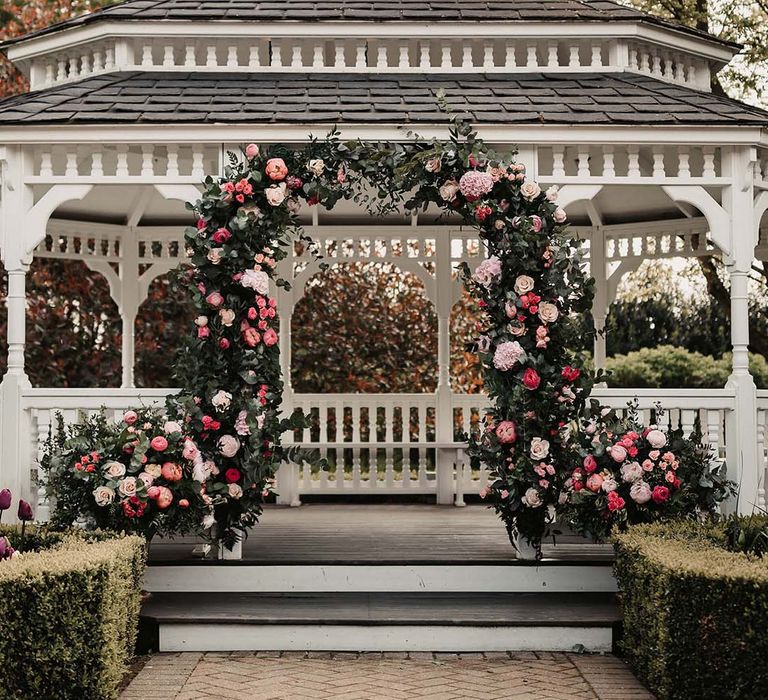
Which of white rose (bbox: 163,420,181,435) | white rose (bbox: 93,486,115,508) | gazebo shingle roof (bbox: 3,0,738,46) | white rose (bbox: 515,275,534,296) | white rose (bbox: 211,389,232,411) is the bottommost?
white rose (bbox: 93,486,115,508)

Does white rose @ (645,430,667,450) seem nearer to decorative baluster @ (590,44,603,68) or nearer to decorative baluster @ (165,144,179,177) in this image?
decorative baluster @ (590,44,603,68)

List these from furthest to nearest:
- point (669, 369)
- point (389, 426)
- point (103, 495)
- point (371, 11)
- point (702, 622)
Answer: point (669, 369)
point (389, 426)
point (371, 11)
point (103, 495)
point (702, 622)

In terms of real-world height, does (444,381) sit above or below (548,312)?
below

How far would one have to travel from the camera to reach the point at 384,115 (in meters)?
7.62

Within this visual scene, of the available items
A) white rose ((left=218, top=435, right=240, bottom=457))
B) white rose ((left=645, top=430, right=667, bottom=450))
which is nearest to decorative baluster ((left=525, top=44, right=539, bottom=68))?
white rose ((left=645, top=430, right=667, bottom=450))

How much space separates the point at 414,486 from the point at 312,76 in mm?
4694

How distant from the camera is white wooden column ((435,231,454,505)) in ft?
36.5

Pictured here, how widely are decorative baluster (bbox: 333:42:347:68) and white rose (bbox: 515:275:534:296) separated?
10.4 feet

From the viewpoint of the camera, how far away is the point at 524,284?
279 inches

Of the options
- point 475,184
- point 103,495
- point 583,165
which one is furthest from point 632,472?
point 103,495

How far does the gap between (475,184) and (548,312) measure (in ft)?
3.35

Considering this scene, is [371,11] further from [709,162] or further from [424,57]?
[709,162]

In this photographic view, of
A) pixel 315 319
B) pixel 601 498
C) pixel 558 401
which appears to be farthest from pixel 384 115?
pixel 315 319

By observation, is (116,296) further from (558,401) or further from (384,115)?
(558,401)
